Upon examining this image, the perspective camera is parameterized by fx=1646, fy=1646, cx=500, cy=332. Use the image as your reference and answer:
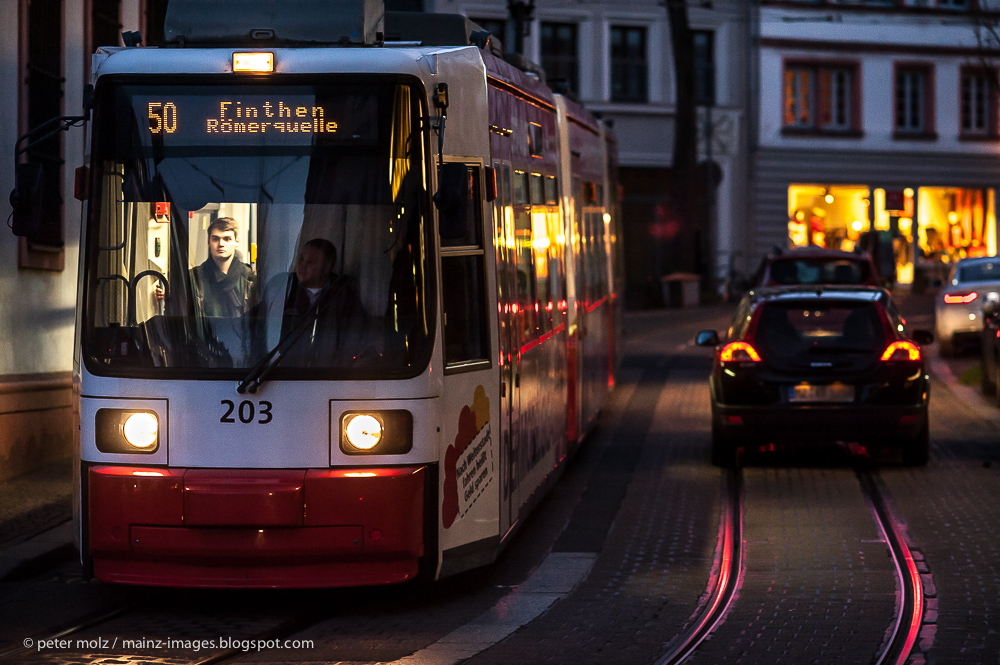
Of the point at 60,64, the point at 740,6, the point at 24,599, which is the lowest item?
the point at 24,599

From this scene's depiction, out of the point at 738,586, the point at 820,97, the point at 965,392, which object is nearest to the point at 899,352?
the point at 738,586

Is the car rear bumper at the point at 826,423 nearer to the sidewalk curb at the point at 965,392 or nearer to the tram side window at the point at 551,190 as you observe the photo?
the tram side window at the point at 551,190

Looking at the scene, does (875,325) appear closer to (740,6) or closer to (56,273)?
(56,273)

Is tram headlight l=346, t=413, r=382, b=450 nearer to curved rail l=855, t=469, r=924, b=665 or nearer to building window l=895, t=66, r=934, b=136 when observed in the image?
curved rail l=855, t=469, r=924, b=665

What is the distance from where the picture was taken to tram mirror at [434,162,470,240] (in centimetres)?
772

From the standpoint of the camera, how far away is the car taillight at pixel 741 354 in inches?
518

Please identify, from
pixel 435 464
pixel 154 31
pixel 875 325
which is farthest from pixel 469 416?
pixel 154 31

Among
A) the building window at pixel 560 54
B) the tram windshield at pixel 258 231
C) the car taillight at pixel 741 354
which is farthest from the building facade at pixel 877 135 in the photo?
the tram windshield at pixel 258 231

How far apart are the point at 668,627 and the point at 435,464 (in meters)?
1.36

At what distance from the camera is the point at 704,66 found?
149ft

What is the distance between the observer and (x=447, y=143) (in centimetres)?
830

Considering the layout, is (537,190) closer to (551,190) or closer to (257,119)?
(551,190)

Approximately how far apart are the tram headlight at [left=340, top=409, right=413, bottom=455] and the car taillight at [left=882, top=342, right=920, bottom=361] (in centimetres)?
616

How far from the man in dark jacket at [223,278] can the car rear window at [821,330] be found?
6224 millimetres
